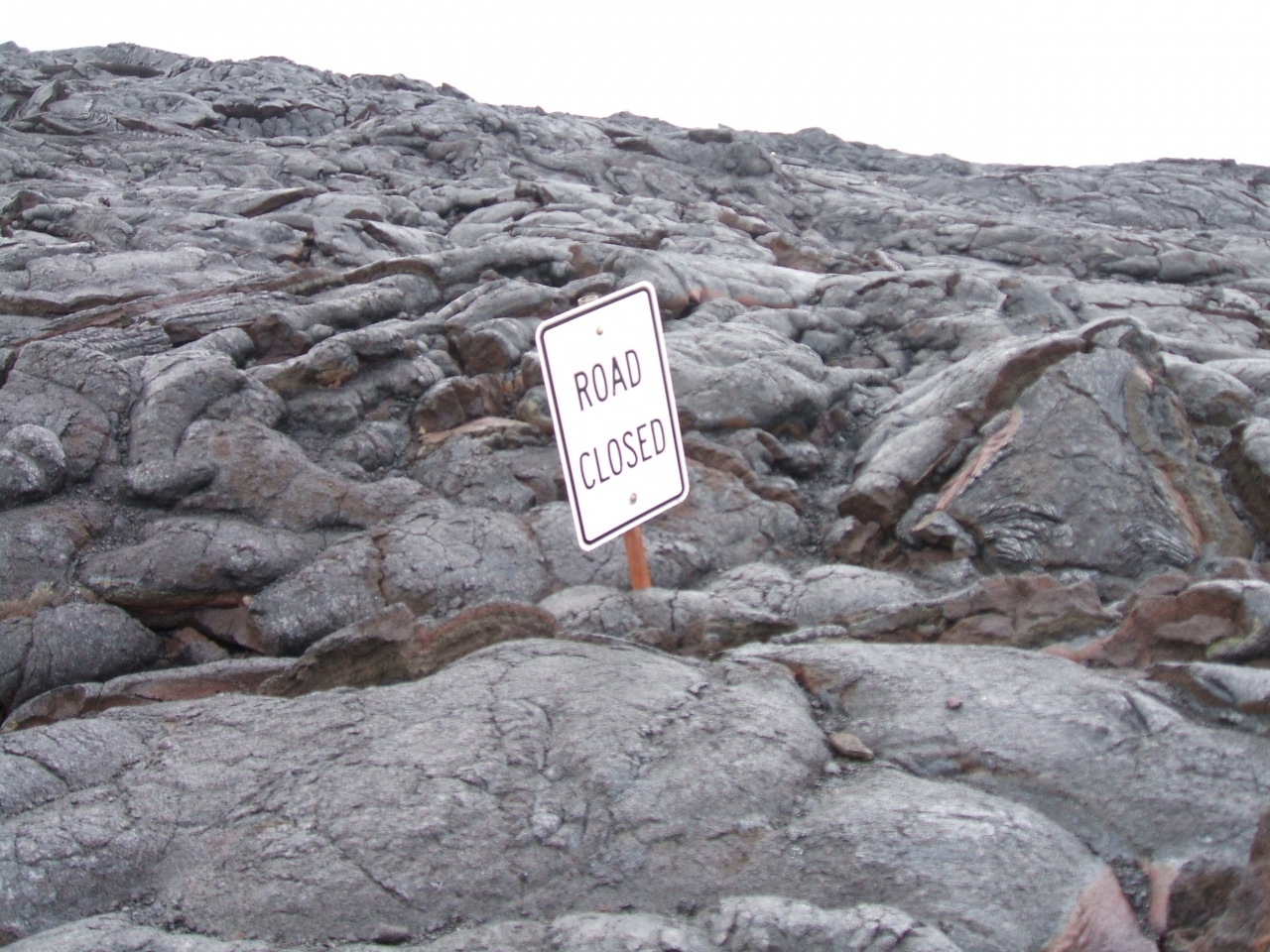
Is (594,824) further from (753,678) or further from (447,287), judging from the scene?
(447,287)

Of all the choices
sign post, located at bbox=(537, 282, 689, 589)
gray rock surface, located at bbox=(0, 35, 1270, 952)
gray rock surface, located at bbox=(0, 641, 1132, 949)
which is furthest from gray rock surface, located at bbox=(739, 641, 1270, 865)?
sign post, located at bbox=(537, 282, 689, 589)

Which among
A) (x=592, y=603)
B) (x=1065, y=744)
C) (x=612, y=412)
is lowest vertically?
(x=592, y=603)

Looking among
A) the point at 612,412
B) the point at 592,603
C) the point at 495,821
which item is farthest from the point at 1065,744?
the point at 592,603

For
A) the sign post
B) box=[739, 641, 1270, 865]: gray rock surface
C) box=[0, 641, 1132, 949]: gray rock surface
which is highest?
the sign post

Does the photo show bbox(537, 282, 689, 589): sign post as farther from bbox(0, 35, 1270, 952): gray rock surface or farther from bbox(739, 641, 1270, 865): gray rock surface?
bbox(739, 641, 1270, 865): gray rock surface

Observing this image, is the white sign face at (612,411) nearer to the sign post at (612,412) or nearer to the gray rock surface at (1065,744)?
the sign post at (612,412)

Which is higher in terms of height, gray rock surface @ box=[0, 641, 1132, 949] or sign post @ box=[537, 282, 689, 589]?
sign post @ box=[537, 282, 689, 589]

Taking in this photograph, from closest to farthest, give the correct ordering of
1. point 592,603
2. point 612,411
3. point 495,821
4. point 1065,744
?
1. point 495,821
2. point 1065,744
3. point 612,411
4. point 592,603

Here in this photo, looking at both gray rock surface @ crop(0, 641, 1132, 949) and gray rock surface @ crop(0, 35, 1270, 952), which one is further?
gray rock surface @ crop(0, 35, 1270, 952)

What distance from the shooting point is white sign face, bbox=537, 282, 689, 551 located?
5199 mm

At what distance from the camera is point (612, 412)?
5.34 metres

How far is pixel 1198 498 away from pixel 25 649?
8.48 m

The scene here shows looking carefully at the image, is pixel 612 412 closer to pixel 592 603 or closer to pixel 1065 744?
pixel 592 603

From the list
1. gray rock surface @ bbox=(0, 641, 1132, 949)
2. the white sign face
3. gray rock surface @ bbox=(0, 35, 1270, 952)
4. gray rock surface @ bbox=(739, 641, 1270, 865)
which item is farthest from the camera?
the white sign face
